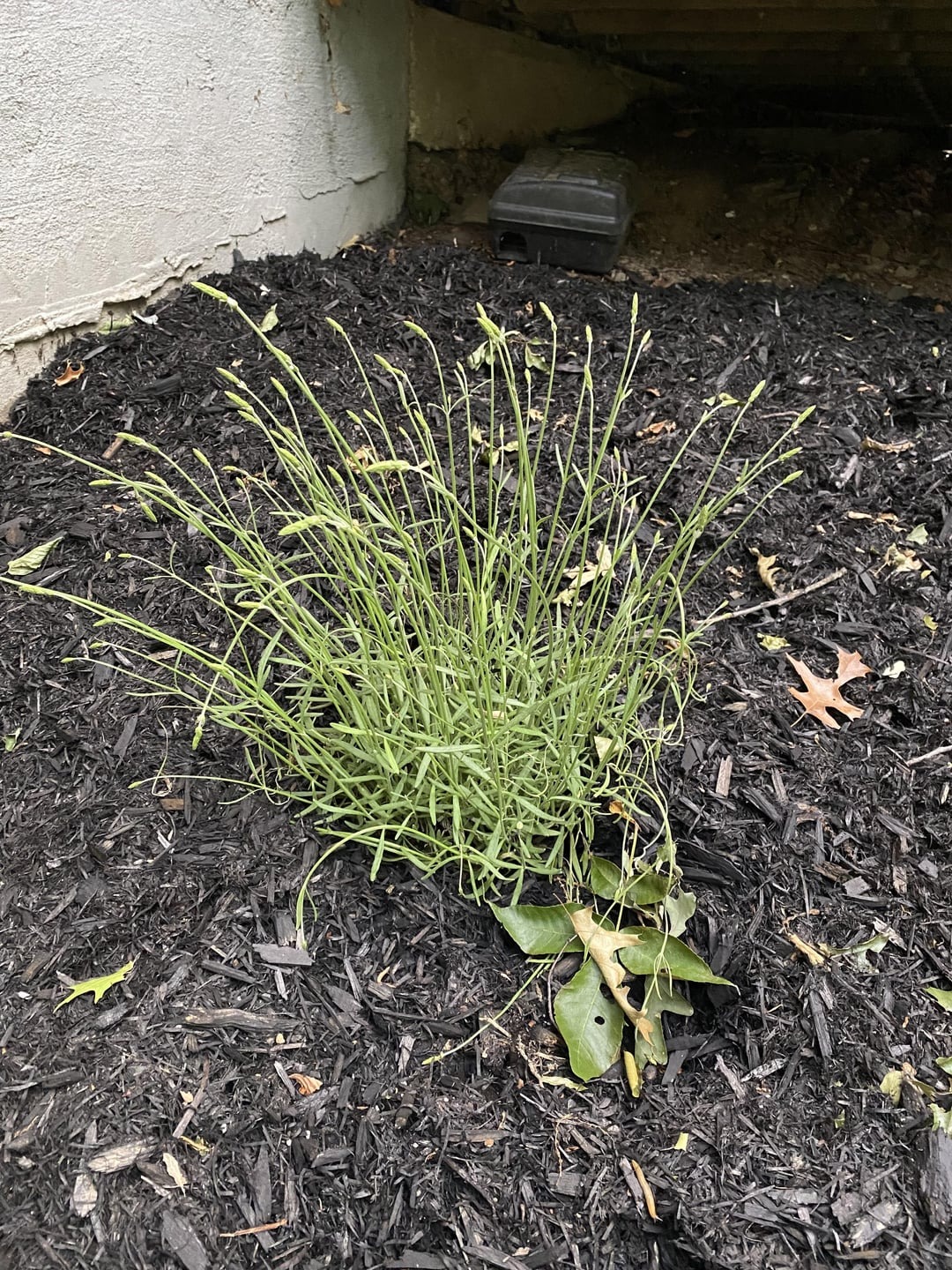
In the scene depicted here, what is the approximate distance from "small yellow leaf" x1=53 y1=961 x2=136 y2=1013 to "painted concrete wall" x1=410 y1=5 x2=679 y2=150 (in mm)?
3347

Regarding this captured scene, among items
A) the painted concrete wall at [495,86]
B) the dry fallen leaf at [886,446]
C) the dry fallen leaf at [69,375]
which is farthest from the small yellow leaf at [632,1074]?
the painted concrete wall at [495,86]

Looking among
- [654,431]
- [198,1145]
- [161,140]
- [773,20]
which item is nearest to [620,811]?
[198,1145]

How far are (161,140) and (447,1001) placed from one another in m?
2.37

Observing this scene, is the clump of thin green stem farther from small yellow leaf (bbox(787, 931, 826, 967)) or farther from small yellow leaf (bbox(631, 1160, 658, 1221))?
small yellow leaf (bbox(631, 1160, 658, 1221))

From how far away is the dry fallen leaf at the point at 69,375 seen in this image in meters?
2.31

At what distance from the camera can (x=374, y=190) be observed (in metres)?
3.33

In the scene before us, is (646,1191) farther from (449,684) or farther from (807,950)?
(449,684)

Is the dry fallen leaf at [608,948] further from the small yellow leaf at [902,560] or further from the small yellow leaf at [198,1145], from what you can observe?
the small yellow leaf at [902,560]

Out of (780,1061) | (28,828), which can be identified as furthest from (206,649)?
(780,1061)

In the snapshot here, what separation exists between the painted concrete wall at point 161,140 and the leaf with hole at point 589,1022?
2.02 m

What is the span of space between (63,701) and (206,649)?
286mm

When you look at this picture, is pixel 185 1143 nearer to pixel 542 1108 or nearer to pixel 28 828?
pixel 542 1108

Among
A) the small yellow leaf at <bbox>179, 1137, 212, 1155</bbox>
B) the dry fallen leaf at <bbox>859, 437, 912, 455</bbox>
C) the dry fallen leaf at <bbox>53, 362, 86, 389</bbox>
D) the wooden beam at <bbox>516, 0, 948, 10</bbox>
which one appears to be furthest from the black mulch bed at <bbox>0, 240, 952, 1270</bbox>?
the wooden beam at <bbox>516, 0, 948, 10</bbox>

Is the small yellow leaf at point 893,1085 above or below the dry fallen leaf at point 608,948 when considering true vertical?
below
